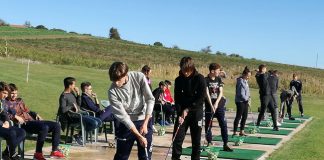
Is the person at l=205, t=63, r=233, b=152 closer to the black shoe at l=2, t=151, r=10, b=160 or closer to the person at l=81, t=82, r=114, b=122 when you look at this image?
the person at l=81, t=82, r=114, b=122

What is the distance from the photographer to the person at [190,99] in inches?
348

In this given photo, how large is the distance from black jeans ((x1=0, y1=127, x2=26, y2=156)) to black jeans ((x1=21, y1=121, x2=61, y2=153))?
555 millimetres

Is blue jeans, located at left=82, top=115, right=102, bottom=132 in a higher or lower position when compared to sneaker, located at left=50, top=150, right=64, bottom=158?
higher

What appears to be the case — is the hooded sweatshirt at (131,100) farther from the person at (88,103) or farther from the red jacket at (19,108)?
the person at (88,103)

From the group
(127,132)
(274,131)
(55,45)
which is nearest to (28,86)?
(274,131)

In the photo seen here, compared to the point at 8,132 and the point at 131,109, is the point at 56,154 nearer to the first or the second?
the point at 8,132

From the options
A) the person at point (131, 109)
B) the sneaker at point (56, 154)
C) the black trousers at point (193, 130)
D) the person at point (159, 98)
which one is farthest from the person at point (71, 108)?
the person at point (131, 109)

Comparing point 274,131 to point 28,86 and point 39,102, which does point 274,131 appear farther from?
point 28,86

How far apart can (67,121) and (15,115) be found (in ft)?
5.69

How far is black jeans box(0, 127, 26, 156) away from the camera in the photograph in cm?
848

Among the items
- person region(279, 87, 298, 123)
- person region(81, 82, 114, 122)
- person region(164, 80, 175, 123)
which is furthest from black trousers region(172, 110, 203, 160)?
person region(279, 87, 298, 123)

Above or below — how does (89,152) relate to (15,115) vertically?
below

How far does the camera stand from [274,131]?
51.6ft

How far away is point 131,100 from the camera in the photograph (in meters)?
6.44
